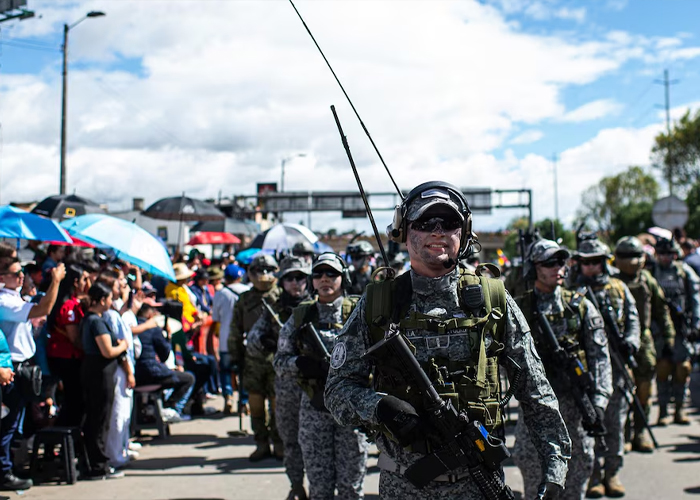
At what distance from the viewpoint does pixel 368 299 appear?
311cm

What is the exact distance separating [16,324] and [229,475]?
2544 millimetres

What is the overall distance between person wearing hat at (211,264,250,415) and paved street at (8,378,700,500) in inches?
62.2

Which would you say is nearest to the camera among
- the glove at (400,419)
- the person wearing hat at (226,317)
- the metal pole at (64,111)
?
the glove at (400,419)

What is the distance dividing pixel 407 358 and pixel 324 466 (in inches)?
98.7

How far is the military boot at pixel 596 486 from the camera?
247 inches

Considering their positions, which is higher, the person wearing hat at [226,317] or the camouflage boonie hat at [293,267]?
the camouflage boonie hat at [293,267]

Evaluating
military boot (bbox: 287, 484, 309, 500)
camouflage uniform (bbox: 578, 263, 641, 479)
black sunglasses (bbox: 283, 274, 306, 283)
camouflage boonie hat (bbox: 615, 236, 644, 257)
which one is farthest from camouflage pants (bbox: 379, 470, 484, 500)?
camouflage boonie hat (bbox: 615, 236, 644, 257)

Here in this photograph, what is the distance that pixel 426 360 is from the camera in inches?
117

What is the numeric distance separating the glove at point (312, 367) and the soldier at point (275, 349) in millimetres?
577

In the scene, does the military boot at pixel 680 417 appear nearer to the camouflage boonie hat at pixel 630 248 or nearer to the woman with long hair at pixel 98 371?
the camouflage boonie hat at pixel 630 248

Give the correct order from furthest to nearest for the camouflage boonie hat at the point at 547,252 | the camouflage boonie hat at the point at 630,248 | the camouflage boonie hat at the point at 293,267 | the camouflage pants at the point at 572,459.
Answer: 1. the camouflage boonie hat at the point at 630,248
2. the camouflage boonie hat at the point at 293,267
3. the camouflage boonie hat at the point at 547,252
4. the camouflage pants at the point at 572,459

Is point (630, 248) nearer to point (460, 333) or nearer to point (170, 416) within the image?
point (460, 333)

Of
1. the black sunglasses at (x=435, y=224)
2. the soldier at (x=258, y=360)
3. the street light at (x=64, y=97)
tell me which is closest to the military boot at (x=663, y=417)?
the soldier at (x=258, y=360)

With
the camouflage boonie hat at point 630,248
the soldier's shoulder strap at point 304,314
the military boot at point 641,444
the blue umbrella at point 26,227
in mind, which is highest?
the blue umbrella at point 26,227
